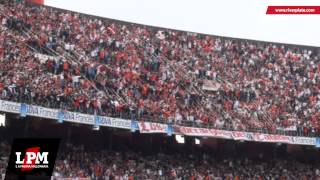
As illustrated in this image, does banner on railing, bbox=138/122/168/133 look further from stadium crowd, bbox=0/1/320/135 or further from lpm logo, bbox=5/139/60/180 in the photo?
lpm logo, bbox=5/139/60/180

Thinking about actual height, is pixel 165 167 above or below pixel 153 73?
below

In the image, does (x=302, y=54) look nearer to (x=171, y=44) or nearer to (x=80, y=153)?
(x=171, y=44)

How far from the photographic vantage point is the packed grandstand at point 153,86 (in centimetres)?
3200

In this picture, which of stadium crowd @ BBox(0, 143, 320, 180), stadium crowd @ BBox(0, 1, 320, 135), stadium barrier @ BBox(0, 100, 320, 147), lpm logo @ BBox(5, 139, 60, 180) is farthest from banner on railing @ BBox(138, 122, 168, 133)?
lpm logo @ BBox(5, 139, 60, 180)

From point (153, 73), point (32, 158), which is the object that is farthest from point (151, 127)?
point (32, 158)

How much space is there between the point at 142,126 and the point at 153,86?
14.3 ft

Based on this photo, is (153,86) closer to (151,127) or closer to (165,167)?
(151,127)

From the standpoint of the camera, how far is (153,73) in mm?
38562

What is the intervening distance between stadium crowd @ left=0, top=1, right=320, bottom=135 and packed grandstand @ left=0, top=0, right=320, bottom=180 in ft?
0.25

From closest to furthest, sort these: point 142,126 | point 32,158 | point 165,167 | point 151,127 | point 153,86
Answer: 1. point 32,158
2. point 142,126
3. point 151,127
4. point 165,167
5. point 153,86

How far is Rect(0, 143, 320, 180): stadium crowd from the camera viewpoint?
31.2m

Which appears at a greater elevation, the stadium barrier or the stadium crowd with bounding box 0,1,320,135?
the stadium crowd with bounding box 0,1,320,135

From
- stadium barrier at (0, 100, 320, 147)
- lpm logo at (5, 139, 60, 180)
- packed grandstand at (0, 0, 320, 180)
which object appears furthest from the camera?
packed grandstand at (0, 0, 320, 180)

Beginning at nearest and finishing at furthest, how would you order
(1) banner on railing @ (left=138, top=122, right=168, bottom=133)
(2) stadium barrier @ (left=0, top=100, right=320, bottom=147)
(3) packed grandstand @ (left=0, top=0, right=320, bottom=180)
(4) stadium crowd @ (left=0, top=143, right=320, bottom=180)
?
(2) stadium barrier @ (left=0, top=100, right=320, bottom=147) → (4) stadium crowd @ (left=0, top=143, right=320, bottom=180) → (3) packed grandstand @ (left=0, top=0, right=320, bottom=180) → (1) banner on railing @ (left=138, top=122, right=168, bottom=133)
